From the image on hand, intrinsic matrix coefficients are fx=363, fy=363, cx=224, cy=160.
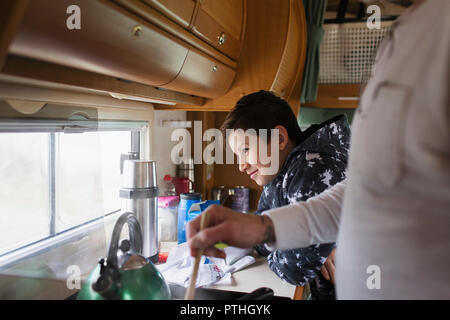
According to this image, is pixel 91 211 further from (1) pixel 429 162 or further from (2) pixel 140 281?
(1) pixel 429 162

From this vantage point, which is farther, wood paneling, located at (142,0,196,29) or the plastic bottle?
the plastic bottle

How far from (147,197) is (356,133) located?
1076 mm

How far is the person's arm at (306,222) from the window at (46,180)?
2.50 ft

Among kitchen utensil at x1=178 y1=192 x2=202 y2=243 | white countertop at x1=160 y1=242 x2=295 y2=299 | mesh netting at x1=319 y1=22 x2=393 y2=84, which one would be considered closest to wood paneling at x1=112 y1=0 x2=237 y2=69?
kitchen utensil at x1=178 y1=192 x2=202 y2=243

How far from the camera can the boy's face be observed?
137 cm

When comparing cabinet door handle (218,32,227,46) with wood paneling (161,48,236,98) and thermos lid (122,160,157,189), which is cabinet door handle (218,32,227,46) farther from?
thermos lid (122,160,157,189)

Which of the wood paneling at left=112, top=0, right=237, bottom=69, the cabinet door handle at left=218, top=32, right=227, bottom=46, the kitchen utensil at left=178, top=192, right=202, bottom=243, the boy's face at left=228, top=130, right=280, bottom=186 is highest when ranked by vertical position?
the cabinet door handle at left=218, top=32, right=227, bottom=46

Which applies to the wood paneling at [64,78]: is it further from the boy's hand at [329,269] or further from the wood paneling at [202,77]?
the boy's hand at [329,269]

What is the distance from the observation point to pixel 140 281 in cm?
76

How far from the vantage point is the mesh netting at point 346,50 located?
2.46 metres

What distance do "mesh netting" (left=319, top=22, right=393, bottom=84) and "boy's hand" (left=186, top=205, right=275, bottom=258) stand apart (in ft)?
6.82

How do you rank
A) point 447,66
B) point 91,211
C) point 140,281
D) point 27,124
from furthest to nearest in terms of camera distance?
point 91,211 → point 27,124 → point 140,281 → point 447,66

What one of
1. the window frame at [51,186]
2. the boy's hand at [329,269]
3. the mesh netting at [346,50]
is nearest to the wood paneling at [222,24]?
the window frame at [51,186]
